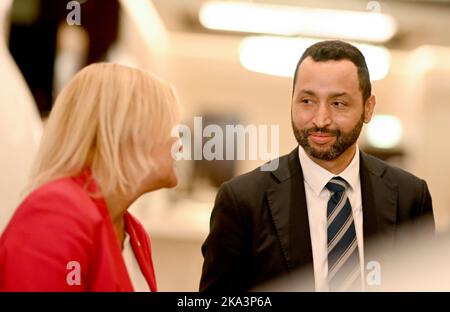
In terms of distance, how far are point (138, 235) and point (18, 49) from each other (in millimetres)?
516

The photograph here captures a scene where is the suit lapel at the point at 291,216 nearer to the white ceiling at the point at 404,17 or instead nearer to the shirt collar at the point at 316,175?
the shirt collar at the point at 316,175

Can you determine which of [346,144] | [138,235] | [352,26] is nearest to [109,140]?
[138,235]

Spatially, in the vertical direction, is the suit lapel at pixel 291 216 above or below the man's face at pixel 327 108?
below

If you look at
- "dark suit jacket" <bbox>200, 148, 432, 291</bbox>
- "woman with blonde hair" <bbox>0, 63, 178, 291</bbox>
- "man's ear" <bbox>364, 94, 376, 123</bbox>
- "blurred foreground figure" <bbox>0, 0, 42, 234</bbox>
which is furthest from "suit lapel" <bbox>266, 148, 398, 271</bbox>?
"blurred foreground figure" <bbox>0, 0, 42, 234</bbox>

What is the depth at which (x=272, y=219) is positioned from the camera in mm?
1283

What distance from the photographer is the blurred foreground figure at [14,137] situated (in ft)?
4.33

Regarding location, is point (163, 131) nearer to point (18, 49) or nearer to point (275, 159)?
point (275, 159)

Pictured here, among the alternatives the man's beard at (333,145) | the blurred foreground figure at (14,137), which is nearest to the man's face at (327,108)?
the man's beard at (333,145)

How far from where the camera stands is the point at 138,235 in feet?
4.14

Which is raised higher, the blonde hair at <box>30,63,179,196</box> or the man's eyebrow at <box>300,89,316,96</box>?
the man's eyebrow at <box>300,89,316,96</box>

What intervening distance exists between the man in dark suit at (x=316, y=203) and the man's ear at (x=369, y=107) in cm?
1

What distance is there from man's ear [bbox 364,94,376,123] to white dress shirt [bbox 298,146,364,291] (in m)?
0.13

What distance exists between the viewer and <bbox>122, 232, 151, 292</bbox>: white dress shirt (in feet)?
4.01

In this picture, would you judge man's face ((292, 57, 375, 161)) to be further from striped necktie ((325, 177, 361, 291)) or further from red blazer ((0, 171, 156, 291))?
red blazer ((0, 171, 156, 291))
